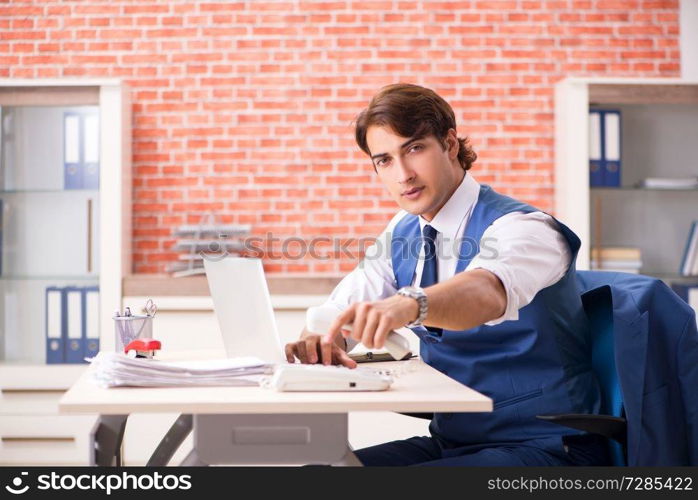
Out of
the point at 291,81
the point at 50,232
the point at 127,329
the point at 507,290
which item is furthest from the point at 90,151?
the point at 507,290

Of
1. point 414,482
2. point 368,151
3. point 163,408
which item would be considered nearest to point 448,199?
point 368,151

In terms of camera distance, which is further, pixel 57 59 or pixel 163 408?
pixel 57 59

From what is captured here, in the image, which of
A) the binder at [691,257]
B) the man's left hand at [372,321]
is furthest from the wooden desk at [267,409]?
the binder at [691,257]

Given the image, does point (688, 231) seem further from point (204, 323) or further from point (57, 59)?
point (57, 59)

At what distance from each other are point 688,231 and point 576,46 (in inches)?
42.1

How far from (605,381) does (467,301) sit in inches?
20.8

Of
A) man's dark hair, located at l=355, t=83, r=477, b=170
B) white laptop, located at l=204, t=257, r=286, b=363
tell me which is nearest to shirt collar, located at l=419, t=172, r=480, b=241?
man's dark hair, located at l=355, t=83, r=477, b=170

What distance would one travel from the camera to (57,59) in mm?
3906

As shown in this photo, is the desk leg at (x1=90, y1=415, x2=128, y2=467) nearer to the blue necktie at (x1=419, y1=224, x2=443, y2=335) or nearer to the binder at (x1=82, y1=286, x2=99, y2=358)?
the blue necktie at (x1=419, y1=224, x2=443, y2=335)

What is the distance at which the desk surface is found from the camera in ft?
4.00

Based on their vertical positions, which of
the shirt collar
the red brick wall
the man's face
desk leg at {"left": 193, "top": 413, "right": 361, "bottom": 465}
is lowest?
desk leg at {"left": 193, "top": 413, "right": 361, "bottom": 465}

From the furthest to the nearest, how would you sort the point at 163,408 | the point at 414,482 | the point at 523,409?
the point at 523,409, the point at 414,482, the point at 163,408

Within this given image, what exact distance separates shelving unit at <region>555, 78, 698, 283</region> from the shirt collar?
185 centimetres
